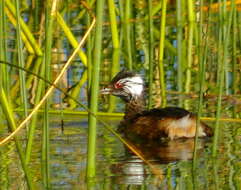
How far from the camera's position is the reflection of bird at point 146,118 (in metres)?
9.29

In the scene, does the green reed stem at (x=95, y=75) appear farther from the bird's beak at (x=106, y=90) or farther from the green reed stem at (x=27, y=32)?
the green reed stem at (x=27, y=32)

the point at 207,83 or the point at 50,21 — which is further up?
the point at 50,21

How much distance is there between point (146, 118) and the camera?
9.70 metres

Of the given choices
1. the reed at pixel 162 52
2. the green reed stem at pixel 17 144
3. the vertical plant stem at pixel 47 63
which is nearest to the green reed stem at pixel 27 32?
the reed at pixel 162 52

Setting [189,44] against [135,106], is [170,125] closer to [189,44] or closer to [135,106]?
[135,106]

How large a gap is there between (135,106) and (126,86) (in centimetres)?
27

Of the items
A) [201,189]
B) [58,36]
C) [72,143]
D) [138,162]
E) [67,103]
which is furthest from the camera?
[58,36]

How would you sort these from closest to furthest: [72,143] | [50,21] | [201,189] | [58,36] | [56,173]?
[50,21]
[201,189]
[56,173]
[72,143]
[58,36]

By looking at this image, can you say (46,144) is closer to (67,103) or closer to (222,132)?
(222,132)

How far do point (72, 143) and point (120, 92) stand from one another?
6.96 ft

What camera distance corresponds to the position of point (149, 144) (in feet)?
30.7

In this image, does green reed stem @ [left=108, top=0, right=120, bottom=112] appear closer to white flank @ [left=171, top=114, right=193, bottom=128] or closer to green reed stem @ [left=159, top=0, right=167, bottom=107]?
green reed stem @ [left=159, top=0, right=167, bottom=107]

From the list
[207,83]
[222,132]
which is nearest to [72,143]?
[222,132]

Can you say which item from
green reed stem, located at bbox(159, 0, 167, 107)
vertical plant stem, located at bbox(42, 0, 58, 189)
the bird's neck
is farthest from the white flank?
vertical plant stem, located at bbox(42, 0, 58, 189)
